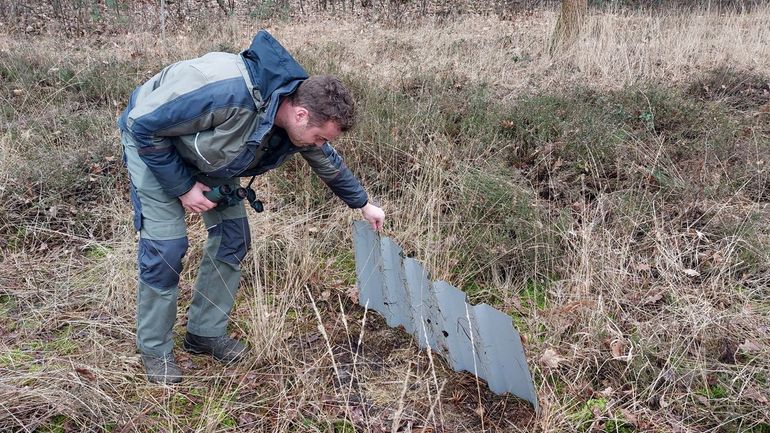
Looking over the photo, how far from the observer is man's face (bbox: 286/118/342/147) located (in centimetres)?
231

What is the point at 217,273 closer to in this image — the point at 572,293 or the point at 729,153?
the point at 572,293

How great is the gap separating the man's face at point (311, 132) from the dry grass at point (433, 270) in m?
0.85

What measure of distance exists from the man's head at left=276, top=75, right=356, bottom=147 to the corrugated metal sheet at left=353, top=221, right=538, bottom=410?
873mm

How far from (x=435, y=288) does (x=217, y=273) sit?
3.61 feet

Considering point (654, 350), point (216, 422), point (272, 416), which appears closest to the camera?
point (216, 422)

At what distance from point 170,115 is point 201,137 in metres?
0.15

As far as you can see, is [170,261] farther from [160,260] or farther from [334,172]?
[334,172]

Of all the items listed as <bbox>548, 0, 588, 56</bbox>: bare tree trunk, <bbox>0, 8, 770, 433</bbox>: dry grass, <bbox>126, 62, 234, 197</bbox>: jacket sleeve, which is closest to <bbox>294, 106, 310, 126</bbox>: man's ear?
<bbox>126, 62, 234, 197</bbox>: jacket sleeve

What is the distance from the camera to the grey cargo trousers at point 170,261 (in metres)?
2.45

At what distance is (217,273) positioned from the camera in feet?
9.40

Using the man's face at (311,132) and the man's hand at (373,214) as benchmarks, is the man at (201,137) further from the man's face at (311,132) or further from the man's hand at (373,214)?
the man's hand at (373,214)

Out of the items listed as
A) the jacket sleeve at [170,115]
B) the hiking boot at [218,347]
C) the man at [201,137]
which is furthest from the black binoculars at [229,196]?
the hiking boot at [218,347]

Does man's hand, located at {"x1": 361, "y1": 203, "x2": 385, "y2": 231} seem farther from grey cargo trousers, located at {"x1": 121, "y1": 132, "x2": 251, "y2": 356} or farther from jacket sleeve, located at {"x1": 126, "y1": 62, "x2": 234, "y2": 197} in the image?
jacket sleeve, located at {"x1": 126, "y1": 62, "x2": 234, "y2": 197}

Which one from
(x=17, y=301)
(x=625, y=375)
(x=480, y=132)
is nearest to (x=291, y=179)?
(x=480, y=132)
